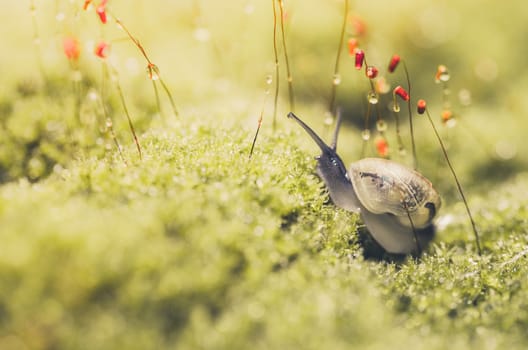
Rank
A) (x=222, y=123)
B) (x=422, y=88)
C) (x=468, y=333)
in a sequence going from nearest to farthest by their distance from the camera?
(x=468, y=333), (x=222, y=123), (x=422, y=88)

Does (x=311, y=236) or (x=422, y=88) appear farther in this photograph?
(x=422, y=88)

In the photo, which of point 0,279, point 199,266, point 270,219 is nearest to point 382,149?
point 270,219

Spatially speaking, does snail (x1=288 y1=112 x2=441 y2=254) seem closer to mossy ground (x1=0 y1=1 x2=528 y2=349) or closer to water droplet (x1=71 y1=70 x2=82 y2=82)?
mossy ground (x1=0 y1=1 x2=528 y2=349)

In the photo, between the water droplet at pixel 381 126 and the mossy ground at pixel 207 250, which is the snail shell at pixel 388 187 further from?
the water droplet at pixel 381 126

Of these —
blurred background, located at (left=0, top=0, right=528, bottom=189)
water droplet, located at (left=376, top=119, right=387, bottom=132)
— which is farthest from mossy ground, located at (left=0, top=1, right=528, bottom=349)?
water droplet, located at (left=376, top=119, right=387, bottom=132)

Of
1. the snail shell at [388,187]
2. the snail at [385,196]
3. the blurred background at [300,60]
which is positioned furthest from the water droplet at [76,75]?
the snail shell at [388,187]

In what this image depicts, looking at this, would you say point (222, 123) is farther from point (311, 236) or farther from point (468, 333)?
point (468, 333)
